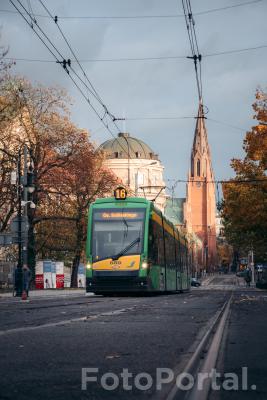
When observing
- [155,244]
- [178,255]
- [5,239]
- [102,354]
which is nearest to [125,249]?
[155,244]

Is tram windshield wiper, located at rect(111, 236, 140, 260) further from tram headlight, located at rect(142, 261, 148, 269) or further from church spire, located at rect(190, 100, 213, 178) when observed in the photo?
church spire, located at rect(190, 100, 213, 178)

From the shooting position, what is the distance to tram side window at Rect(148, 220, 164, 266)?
82.3ft

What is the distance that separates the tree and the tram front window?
16.9 m

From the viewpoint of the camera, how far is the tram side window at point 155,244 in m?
25.1

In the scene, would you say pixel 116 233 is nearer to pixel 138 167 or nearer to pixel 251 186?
pixel 251 186

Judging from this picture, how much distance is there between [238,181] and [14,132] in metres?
13.7

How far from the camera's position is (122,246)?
24516mm

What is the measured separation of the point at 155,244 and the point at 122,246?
1714mm

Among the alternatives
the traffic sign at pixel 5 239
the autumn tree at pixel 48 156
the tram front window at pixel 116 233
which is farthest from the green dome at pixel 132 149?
the tram front window at pixel 116 233

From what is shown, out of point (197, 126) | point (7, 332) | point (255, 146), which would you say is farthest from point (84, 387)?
point (197, 126)

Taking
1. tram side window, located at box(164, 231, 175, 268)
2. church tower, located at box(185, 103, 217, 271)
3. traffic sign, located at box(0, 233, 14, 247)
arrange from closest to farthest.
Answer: traffic sign, located at box(0, 233, 14, 247) → tram side window, located at box(164, 231, 175, 268) → church tower, located at box(185, 103, 217, 271)

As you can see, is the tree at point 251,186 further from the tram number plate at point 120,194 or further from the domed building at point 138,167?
the domed building at point 138,167

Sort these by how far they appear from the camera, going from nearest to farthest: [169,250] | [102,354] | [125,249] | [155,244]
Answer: [102,354], [125,249], [155,244], [169,250]

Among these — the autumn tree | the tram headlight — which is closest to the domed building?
the autumn tree
